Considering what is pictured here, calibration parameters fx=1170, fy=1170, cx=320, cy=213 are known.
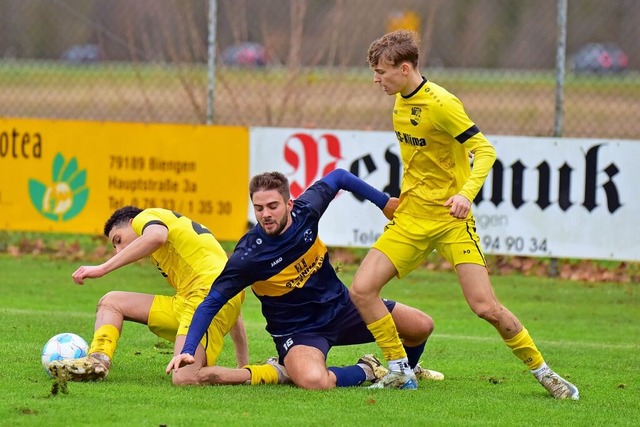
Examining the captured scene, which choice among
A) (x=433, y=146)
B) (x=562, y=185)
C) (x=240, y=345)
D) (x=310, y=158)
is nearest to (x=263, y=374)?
(x=240, y=345)

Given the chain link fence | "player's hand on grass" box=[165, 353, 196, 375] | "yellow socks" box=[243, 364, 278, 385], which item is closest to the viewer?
"player's hand on grass" box=[165, 353, 196, 375]

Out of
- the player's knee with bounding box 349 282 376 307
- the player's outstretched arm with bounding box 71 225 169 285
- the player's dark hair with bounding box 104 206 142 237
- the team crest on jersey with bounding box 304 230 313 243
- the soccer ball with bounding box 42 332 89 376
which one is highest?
the player's dark hair with bounding box 104 206 142 237

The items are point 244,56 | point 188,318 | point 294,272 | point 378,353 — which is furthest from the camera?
point 244,56

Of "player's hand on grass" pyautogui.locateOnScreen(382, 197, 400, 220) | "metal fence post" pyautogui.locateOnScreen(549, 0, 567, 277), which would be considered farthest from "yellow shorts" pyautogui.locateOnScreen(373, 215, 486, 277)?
"metal fence post" pyautogui.locateOnScreen(549, 0, 567, 277)

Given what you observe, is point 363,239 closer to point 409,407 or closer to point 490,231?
point 490,231

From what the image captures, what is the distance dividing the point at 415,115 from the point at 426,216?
618mm

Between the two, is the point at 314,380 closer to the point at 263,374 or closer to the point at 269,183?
the point at 263,374

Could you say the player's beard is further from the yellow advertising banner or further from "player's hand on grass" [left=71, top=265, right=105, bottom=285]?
the yellow advertising banner

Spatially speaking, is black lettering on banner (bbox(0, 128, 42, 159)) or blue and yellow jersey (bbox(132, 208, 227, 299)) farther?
black lettering on banner (bbox(0, 128, 42, 159))

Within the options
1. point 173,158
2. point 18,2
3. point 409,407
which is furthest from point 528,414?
point 18,2

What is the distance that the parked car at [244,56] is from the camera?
13.9 meters

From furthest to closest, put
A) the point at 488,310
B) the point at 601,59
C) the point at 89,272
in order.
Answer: the point at 601,59
the point at 488,310
the point at 89,272

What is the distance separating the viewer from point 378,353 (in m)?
8.71

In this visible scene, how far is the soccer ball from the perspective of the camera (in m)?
6.99
